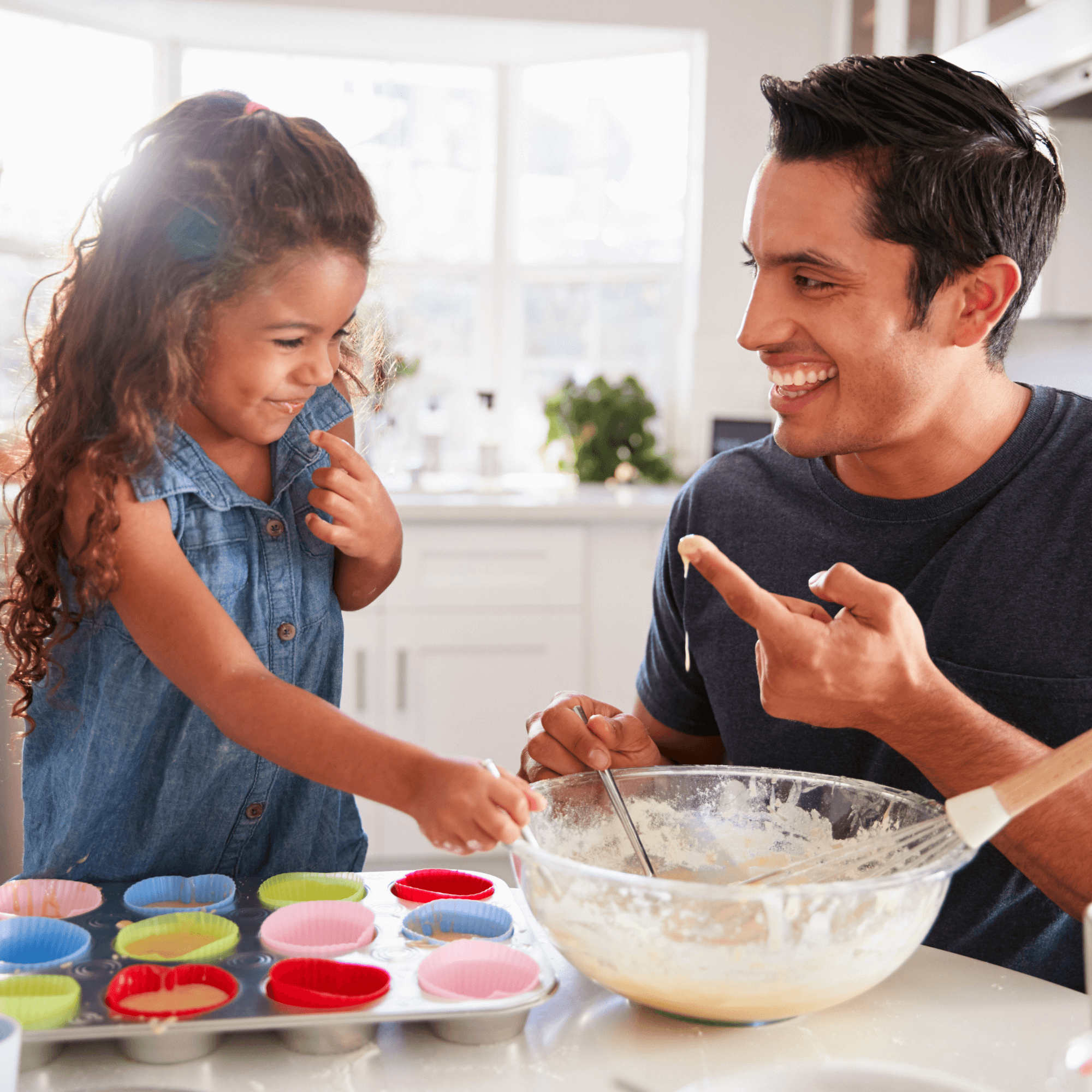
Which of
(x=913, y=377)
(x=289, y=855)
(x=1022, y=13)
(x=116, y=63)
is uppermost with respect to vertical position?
(x=116, y=63)

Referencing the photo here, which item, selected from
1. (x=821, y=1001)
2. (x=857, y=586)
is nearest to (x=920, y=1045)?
(x=821, y=1001)

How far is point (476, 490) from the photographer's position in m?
3.19

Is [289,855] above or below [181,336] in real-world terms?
below

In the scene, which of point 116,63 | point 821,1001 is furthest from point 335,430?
point 116,63

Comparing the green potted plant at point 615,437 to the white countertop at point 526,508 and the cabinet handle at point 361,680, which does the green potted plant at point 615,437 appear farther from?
the cabinet handle at point 361,680

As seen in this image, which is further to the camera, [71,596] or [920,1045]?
[71,596]

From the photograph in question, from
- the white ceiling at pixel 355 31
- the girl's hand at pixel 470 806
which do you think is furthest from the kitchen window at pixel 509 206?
the girl's hand at pixel 470 806

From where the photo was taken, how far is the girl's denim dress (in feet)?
3.27

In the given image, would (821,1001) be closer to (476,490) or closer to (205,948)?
(205,948)

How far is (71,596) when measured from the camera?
0.98m

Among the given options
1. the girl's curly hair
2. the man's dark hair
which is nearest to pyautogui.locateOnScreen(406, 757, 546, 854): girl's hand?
the girl's curly hair

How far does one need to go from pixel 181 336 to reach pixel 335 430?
10.1 inches

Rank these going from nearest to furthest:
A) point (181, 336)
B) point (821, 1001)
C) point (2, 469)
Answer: point (821, 1001) → point (181, 336) → point (2, 469)

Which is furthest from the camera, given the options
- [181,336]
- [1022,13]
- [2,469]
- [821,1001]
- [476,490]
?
[476,490]
